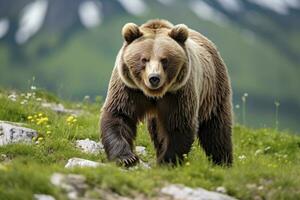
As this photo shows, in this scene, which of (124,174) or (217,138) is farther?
(217,138)

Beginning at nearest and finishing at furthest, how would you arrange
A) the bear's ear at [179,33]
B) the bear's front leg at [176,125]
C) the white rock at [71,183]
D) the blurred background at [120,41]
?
the white rock at [71,183] < the bear's front leg at [176,125] < the bear's ear at [179,33] < the blurred background at [120,41]

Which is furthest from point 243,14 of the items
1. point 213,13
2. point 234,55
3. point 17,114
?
point 17,114

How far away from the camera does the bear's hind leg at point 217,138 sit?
34.7ft

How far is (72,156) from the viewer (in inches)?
392

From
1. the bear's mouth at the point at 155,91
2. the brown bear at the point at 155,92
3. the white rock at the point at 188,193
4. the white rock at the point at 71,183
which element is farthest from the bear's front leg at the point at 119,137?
the white rock at the point at 71,183

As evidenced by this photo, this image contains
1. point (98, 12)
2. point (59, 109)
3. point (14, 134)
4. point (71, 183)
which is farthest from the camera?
point (98, 12)

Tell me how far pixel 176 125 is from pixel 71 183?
2.58m

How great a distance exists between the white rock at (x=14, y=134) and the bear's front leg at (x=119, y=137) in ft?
4.40

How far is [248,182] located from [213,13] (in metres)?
147

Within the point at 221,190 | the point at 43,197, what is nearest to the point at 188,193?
the point at 221,190

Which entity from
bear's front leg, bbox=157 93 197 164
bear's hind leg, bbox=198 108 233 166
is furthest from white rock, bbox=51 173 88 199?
bear's hind leg, bbox=198 108 233 166

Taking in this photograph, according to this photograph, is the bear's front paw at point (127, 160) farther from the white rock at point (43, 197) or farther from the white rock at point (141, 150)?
the white rock at point (43, 197)

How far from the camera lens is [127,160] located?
28.9 feet

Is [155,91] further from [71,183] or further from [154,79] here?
[71,183]
